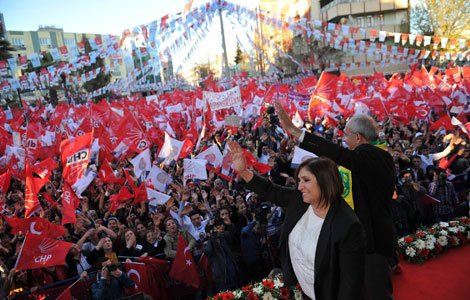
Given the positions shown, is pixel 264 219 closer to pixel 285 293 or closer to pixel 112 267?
pixel 285 293

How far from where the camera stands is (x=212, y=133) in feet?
49.1

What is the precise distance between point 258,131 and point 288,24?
626 centimetres

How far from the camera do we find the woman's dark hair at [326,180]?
2.25 m

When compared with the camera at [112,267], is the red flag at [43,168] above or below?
above

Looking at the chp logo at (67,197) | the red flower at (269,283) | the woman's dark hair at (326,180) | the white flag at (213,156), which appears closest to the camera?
the woman's dark hair at (326,180)

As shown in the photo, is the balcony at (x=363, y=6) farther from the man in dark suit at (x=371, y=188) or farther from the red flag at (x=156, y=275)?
the man in dark suit at (x=371, y=188)

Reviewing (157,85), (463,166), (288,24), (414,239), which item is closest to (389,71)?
(157,85)

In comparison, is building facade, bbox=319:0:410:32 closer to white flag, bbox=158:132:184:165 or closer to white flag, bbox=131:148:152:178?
white flag, bbox=158:132:184:165

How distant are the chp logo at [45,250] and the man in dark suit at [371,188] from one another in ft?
13.9

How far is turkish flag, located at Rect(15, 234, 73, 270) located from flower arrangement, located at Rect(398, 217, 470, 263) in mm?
4808

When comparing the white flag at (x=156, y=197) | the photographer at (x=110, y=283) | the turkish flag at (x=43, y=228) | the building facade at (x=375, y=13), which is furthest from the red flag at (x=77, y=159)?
the building facade at (x=375, y=13)

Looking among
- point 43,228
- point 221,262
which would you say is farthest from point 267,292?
point 43,228

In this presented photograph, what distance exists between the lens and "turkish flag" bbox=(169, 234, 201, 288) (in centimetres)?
559

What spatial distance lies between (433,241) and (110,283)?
4350 millimetres
